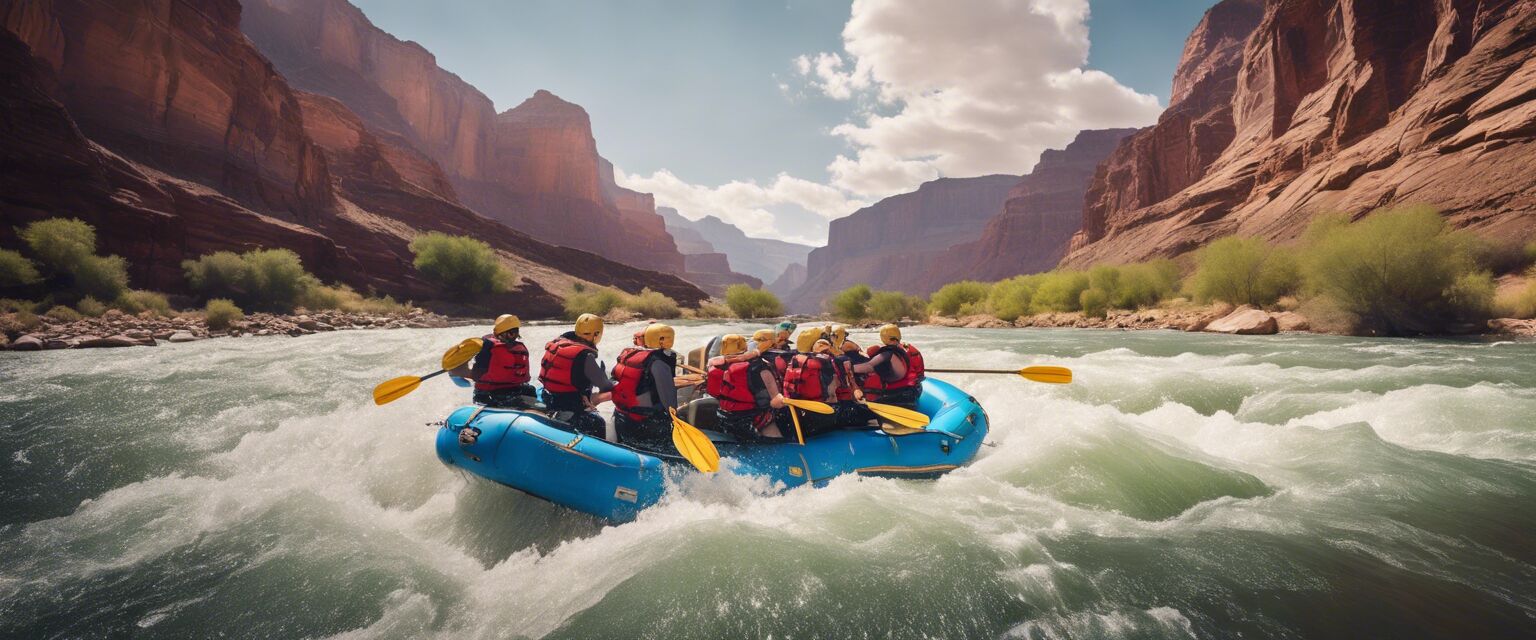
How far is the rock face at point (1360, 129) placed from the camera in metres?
22.6

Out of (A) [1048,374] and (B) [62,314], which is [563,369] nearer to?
(A) [1048,374]

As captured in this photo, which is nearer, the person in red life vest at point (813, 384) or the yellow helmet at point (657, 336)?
the yellow helmet at point (657, 336)

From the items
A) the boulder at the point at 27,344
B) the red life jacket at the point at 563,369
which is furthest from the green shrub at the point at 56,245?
the red life jacket at the point at 563,369

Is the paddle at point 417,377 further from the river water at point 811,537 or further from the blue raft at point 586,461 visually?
the blue raft at point 586,461

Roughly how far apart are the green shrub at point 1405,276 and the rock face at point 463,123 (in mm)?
84727

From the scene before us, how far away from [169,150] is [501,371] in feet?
131

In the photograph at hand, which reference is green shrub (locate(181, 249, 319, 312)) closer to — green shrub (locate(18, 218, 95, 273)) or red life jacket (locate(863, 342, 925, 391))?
green shrub (locate(18, 218, 95, 273))

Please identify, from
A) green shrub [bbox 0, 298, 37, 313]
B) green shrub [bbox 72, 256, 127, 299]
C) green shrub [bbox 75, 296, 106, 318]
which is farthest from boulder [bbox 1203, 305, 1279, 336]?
green shrub [bbox 72, 256, 127, 299]

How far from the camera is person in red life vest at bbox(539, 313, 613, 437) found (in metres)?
4.92

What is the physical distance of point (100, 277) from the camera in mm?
17234

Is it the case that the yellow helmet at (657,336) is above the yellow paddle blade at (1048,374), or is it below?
above

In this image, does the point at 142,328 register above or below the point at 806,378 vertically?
below

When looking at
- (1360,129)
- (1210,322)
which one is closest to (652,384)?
(1210,322)

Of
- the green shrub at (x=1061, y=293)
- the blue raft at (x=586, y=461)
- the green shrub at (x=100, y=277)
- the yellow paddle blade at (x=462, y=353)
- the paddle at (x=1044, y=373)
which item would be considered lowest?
the green shrub at (x=100, y=277)
